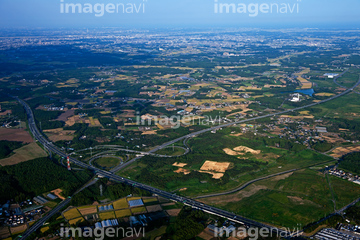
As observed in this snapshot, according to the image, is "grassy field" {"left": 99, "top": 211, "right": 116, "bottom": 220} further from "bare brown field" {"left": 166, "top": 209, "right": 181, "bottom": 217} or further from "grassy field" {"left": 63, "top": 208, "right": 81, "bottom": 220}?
"bare brown field" {"left": 166, "top": 209, "right": 181, "bottom": 217}

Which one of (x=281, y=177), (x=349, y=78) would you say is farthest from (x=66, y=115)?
(x=349, y=78)

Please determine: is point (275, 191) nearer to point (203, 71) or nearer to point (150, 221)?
point (150, 221)

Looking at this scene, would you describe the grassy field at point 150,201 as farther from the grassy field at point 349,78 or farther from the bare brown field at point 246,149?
the grassy field at point 349,78

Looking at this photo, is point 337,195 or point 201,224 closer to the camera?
point 201,224

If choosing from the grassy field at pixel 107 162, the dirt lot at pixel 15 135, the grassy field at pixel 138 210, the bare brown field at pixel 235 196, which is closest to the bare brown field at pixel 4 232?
the grassy field at pixel 138 210

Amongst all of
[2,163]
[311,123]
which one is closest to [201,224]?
[2,163]

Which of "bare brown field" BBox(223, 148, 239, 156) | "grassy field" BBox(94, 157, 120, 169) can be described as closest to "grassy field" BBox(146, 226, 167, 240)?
"grassy field" BBox(94, 157, 120, 169)
